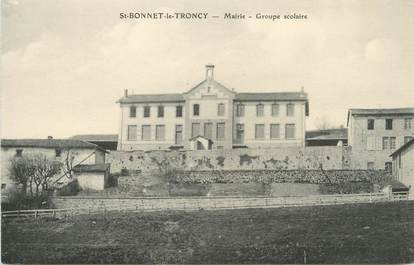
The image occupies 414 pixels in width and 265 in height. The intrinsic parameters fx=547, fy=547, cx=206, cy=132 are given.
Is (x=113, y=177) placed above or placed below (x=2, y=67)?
below

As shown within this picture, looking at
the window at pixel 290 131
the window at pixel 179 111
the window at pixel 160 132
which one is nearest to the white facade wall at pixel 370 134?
the window at pixel 290 131

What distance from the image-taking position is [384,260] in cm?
2081

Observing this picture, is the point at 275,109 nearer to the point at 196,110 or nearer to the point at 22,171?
the point at 196,110

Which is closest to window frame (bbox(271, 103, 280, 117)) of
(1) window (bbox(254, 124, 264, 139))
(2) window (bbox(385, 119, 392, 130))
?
(1) window (bbox(254, 124, 264, 139))

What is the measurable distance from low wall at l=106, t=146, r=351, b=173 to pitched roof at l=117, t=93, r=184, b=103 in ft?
21.5

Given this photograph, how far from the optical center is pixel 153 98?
46281mm

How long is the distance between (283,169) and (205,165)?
5.72 meters

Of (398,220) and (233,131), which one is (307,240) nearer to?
(398,220)

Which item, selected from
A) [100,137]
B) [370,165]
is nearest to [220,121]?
[100,137]

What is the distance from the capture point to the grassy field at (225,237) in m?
22.0

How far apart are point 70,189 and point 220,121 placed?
1450cm

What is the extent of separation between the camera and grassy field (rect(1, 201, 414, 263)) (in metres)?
22.0

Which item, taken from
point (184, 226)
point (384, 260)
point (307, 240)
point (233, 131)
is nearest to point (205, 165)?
point (233, 131)

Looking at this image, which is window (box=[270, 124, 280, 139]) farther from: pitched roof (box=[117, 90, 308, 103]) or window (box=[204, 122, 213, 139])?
window (box=[204, 122, 213, 139])
